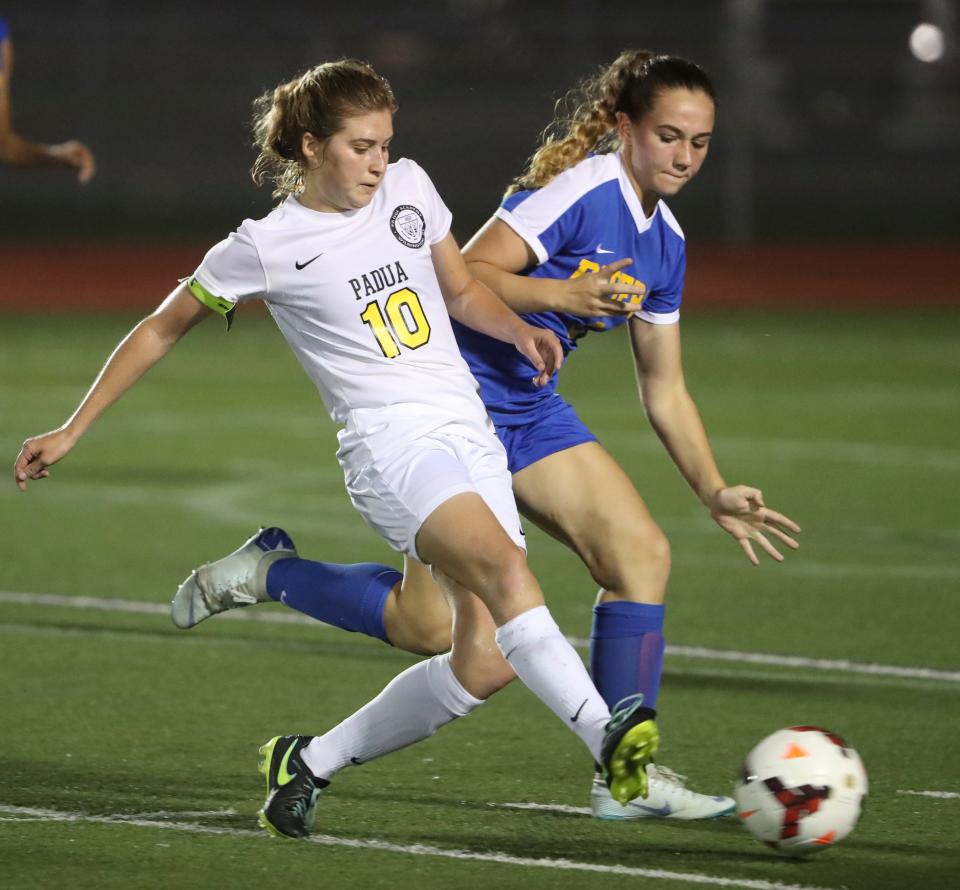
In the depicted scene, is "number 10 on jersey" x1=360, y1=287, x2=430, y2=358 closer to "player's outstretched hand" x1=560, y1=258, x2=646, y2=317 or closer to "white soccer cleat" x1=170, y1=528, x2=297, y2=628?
"player's outstretched hand" x1=560, y1=258, x2=646, y2=317

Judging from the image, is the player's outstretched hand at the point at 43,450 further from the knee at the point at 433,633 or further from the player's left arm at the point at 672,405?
the player's left arm at the point at 672,405

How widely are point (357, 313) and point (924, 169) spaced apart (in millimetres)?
24357

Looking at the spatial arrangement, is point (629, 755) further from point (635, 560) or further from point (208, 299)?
point (208, 299)

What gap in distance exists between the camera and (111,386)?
461 cm

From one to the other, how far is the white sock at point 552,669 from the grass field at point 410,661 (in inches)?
14.6

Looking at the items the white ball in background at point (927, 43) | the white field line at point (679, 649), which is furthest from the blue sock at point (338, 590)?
the white ball in background at point (927, 43)

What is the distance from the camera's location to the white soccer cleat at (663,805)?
15.8 ft

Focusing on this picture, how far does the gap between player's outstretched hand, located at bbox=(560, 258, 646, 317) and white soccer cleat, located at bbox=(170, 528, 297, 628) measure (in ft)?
3.50

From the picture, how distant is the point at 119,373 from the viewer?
4.61 meters

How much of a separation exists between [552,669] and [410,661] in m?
2.50

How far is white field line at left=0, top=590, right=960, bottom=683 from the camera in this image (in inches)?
255

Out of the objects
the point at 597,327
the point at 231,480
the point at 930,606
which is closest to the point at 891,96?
the point at 231,480

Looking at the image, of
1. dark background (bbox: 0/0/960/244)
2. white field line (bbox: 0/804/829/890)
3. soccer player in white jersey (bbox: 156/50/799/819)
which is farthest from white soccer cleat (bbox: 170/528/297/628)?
dark background (bbox: 0/0/960/244)

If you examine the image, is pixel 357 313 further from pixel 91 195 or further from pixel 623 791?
pixel 91 195
